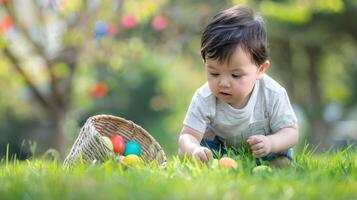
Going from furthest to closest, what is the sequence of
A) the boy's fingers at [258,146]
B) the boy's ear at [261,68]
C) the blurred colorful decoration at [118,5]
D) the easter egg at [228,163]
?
the blurred colorful decoration at [118,5] → the boy's ear at [261,68] → the boy's fingers at [258,146] → the easter egg at [228,163]

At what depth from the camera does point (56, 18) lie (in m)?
10.7

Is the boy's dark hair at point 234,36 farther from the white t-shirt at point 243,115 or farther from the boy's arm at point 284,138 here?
the boy's arm at point 284,138

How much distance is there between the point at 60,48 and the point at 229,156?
25.7 feet

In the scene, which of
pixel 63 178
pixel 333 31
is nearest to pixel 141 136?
pixel 63 178

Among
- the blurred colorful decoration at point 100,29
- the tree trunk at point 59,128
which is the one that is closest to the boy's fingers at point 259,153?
the blurred colorful decoration at point 100,29

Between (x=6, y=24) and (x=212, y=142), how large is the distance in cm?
621

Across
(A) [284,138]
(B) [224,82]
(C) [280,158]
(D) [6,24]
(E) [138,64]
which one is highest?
(B) [224,82]

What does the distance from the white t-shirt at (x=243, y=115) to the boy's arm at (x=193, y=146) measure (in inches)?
1.3

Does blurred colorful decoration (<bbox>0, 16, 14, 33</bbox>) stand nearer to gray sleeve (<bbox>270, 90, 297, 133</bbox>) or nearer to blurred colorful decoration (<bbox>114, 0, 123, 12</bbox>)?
blurred colorful decoration (<bbox>114, 0, 123, 12</bbox>)

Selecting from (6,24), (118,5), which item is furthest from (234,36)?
(118,5)

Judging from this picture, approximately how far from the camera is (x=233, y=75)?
3.59 m

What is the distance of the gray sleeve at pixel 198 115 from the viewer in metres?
3.76

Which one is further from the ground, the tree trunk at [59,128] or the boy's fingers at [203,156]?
the boy's fingers at [203,156]

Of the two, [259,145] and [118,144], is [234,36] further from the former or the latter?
[118,144]
